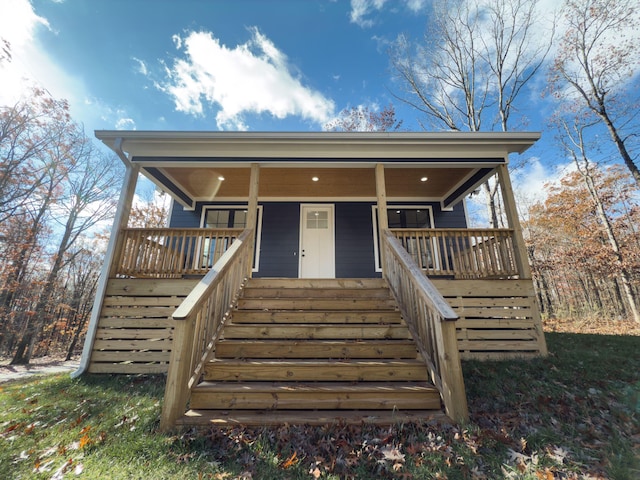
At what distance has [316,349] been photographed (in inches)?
121

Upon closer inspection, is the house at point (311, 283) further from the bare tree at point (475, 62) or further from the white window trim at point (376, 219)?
the bare tree at point (475, 62)

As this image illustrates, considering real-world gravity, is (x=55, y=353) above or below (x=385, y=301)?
below

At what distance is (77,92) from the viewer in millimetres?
11758

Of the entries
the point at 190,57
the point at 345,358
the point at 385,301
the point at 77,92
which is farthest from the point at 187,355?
the point at 77,92

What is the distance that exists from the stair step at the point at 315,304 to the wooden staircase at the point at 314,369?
0.01 m

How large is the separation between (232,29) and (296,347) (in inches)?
489

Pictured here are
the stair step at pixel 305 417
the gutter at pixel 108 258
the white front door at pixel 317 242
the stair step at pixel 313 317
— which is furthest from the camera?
the white front door at pixel 317 242

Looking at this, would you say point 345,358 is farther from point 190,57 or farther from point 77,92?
point 77,92

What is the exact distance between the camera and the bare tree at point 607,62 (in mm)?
9391

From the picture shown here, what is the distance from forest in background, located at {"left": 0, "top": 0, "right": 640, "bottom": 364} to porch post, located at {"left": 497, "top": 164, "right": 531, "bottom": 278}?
6.25m

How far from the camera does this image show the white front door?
23.0ft

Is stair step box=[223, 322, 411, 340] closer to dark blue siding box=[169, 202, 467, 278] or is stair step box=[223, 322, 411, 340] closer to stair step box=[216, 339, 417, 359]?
stair step box=[216, 339, 417, 359]

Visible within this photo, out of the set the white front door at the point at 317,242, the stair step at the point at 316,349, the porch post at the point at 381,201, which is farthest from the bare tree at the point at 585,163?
the stair step at the point at 316,349

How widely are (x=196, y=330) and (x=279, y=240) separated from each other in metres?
4.71
